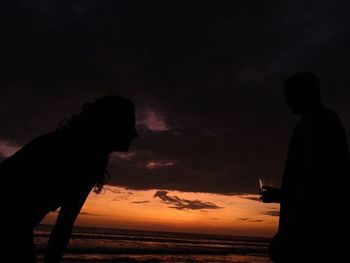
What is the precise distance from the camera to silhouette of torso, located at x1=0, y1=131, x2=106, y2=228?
6.74ft

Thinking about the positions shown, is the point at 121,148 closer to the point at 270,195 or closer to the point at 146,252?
the point at 270,195

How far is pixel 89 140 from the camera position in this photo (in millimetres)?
2246

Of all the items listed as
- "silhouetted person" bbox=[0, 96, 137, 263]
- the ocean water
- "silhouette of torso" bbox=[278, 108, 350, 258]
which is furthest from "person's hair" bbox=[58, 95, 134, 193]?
the ocean water

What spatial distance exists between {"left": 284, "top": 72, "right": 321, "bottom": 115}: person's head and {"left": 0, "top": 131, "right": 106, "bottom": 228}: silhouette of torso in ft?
5.09

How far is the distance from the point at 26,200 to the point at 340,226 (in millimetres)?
1939

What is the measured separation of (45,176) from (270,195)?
5.69ft

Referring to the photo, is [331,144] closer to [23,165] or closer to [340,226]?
[340,226]

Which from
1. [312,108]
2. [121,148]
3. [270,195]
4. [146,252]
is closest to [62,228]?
[121,148]

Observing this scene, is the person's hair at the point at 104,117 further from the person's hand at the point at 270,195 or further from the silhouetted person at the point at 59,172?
the person's hand at the point at 270,195

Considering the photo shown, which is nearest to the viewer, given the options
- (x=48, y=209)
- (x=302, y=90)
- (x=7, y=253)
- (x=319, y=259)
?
(x=7, y=253)

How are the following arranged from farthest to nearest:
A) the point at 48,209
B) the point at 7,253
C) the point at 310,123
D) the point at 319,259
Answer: the point at 310,123 < the point at 319,259 < the point at 48,209 < the point at 7,253

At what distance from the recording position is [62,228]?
7.53 ft

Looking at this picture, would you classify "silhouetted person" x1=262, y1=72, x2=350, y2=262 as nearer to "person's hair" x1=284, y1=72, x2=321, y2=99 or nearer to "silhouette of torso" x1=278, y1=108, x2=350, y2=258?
"silhouette of torso" x1=278, y1=108, x2=350, y2=258

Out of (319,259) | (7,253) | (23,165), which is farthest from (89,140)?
(319,259)
